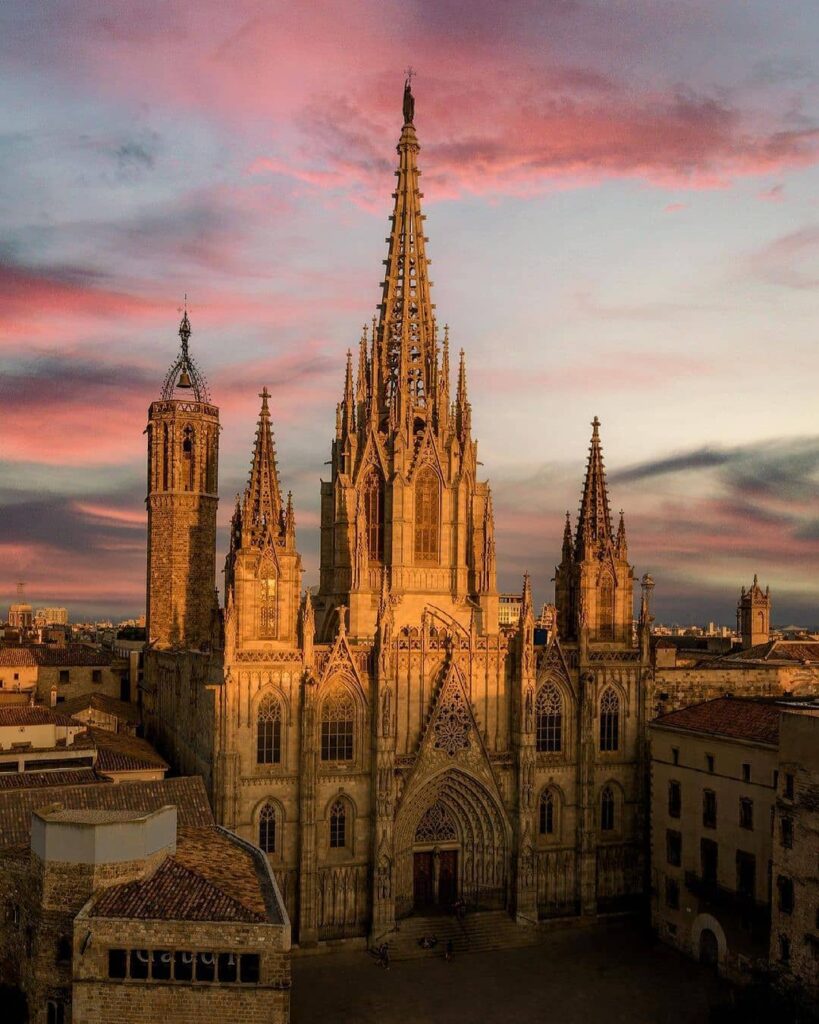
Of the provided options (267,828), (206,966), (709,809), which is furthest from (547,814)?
(206,966)

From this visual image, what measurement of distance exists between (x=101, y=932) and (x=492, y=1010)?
19.7 m

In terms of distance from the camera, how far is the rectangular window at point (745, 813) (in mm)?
45969

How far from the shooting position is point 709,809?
49125mm

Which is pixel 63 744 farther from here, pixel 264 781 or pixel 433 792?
pixel 433 792

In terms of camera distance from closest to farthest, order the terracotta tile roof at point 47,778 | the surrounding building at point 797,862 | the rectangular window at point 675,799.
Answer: the surrounding building at point 797,862 → the terracotta tile roof at point 47,778 → the rectangular window at point 675,799

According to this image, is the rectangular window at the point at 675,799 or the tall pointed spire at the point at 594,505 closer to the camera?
the rectangular window at the point at 675,799

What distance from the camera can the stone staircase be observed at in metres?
49.2

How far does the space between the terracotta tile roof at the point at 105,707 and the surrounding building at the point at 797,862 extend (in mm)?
44772

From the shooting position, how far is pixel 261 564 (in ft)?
171

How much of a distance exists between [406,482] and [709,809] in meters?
22.7

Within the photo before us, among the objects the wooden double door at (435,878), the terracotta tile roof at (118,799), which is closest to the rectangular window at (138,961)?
the terracotta tile roof at (118,799)

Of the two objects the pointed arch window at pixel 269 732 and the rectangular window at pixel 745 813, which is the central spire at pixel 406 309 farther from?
the rectangular window at pixel 745 813

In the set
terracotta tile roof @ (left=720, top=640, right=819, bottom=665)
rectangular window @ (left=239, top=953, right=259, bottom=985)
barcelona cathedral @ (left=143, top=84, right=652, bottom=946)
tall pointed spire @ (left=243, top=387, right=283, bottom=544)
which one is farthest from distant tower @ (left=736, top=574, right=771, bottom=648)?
rectangular window @ (left=239, top=953, right=259, bottom=985)

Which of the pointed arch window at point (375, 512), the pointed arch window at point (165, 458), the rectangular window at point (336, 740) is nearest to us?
the rectangular window at point (336, 740)
